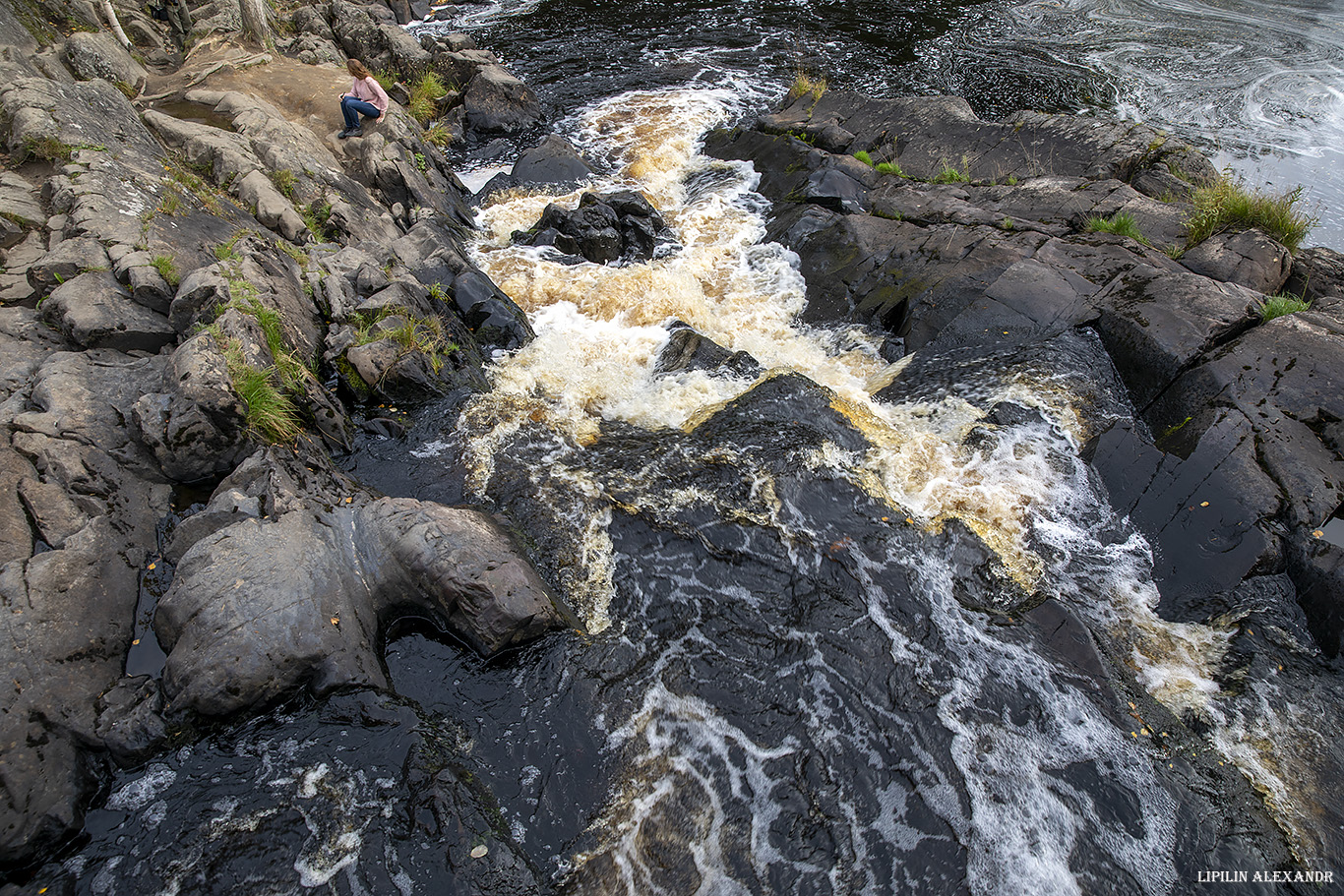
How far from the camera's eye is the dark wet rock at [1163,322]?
26.2 ft

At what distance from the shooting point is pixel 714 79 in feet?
64.4

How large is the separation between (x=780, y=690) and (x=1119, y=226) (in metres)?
9.57

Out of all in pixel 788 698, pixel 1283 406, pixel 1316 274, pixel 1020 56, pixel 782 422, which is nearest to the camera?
pixel 788 698

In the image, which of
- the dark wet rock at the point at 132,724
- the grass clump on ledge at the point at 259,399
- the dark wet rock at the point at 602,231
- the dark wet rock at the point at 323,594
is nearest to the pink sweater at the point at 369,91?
the dark wet rock at the point at 602,231

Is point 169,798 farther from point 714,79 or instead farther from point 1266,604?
point 714,79

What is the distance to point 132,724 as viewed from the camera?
4.78 meters

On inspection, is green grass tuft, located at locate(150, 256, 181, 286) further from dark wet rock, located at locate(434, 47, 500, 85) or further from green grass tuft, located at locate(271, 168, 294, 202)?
dark wet rock, located at locate(434, 47, 500, 85)

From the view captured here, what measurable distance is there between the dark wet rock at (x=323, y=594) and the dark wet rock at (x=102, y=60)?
11.9 m

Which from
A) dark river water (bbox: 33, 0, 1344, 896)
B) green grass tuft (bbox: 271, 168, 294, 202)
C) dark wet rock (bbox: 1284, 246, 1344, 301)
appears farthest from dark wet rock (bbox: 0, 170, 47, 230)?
dark wet rock (bbox: 1284, 246, 1344, 301)

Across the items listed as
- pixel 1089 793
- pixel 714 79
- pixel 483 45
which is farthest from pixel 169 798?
pixel 483 45

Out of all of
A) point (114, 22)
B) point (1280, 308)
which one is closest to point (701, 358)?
point (1280, 308)

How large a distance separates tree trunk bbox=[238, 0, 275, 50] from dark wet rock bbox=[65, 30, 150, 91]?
316 cm

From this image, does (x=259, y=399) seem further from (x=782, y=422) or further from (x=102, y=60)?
(x=102, y=60)

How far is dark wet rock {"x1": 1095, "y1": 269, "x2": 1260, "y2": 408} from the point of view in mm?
7980
